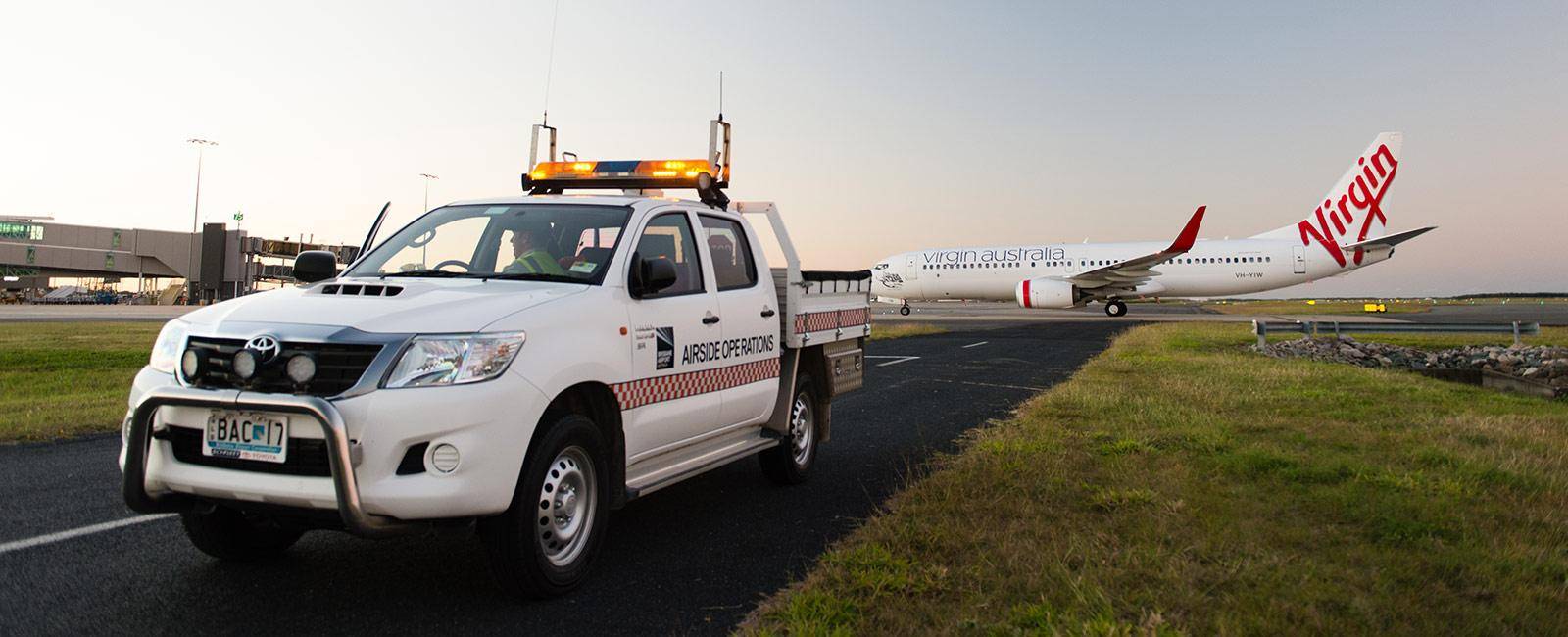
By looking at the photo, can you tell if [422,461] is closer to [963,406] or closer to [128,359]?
[963,406]

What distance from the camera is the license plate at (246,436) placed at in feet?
11.7

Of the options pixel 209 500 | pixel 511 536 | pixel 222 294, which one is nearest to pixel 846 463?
pixel 511 536

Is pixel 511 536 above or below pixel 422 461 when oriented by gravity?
below

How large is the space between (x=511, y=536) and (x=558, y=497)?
0.30 metres

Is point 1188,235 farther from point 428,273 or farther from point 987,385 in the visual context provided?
point 428,273

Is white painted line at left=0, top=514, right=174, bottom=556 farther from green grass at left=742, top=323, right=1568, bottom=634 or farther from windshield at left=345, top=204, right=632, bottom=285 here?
green grass at left=742, top=323, right=1568, bottom=634

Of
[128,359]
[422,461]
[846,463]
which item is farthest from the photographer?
[128,359]

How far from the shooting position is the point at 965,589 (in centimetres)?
405

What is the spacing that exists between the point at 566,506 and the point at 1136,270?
127ft

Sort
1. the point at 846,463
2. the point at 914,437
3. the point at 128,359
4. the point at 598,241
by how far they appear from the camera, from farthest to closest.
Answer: the point at 128,359
the point at 914,437
the point at 846,463
the point at 598,241

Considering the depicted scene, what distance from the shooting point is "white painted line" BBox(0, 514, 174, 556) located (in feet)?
15.3

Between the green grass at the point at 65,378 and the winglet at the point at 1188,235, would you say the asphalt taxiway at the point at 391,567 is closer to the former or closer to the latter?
the green grass at the point at 65,378

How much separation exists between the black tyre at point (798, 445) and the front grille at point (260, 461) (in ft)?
11.1

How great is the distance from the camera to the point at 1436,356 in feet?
65.2
